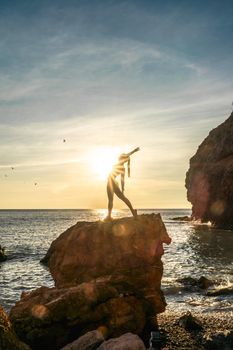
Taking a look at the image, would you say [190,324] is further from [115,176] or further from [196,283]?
[196,283]

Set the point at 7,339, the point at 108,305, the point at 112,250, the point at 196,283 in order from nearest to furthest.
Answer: the point at 7,339 < the point at 108,305 < the point at 112,250 < the point at 196,283

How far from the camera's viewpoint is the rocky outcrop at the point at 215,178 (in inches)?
3376

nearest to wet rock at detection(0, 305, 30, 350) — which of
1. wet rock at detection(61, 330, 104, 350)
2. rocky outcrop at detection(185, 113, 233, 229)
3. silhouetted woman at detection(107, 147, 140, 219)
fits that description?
wet rock at detection(61, 330, 104, 350)

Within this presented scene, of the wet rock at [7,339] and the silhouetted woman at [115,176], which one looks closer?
the wet rock at [7,339]

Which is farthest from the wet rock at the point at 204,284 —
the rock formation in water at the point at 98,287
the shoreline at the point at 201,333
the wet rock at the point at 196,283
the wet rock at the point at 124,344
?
the wet rock at the point at 124,344

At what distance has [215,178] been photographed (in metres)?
91.7

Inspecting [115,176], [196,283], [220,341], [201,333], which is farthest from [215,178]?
[220,341]

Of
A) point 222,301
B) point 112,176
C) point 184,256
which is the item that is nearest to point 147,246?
point 112,176

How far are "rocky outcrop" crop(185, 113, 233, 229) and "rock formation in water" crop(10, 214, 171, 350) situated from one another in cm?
6926

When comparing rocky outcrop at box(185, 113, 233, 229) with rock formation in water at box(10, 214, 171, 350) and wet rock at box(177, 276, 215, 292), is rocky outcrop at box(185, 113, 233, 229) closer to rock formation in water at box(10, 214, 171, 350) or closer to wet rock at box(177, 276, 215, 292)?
wet rock at box(177, 276, 215, 292)

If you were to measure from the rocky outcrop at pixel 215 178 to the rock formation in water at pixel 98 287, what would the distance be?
227ft

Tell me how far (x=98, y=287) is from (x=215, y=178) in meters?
81.3

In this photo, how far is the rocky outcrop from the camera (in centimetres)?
8575

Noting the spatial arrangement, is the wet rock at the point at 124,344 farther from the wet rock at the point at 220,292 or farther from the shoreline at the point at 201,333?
the wet rock at the point at 220,292
